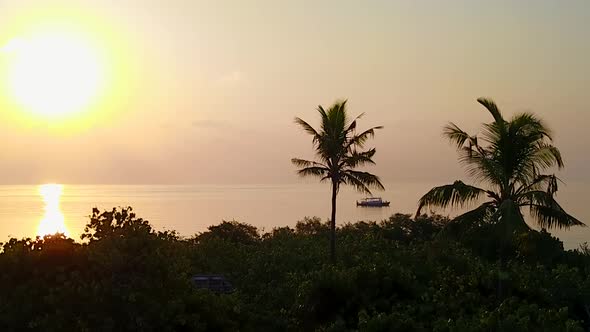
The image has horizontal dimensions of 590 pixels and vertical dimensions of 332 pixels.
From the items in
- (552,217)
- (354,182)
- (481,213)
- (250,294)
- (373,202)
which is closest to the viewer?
(552,217)

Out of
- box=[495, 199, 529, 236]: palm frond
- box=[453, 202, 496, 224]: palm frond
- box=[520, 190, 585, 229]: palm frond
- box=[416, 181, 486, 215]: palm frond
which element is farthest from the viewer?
box=[416, 181, 486, 215]: palm frond

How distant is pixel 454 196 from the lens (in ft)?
50.0

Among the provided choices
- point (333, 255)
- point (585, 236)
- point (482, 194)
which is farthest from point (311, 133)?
point (585, 236)

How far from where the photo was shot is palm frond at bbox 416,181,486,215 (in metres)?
15.1

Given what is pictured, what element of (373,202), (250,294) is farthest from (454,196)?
(373,202)

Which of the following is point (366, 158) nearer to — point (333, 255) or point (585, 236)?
point (333, 255)

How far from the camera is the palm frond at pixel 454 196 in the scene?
1508cm

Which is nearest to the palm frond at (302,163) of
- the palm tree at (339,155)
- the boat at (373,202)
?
the palm tree at (339,155)

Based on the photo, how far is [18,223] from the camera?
374 ft

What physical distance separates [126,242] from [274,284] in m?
9.26

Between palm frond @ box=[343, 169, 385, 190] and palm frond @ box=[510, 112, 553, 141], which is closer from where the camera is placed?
palm frond @ box=[510, 112, 553, 141]

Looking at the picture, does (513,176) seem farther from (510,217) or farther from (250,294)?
(250,294)

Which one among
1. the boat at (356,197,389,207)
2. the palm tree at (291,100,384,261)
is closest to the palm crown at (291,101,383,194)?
the palm tree at (291,100,384,261)

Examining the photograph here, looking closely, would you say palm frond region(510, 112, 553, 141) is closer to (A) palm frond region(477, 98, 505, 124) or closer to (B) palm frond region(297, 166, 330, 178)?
(A) palm frond region(477, 98, 505, 124)
